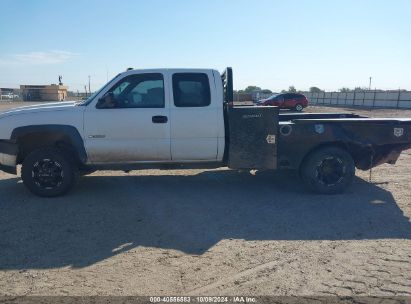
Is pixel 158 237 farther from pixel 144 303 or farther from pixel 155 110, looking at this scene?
pixel 155 110

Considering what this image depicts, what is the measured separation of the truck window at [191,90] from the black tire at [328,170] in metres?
2.06

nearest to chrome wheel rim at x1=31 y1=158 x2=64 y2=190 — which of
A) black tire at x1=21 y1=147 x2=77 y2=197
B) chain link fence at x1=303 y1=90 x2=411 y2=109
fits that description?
black tire at x1=21 y1=147 x2=77 y2=197

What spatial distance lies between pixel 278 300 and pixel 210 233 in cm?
168

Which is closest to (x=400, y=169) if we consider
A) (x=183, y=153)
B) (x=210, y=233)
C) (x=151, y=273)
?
(x=183, y=153)

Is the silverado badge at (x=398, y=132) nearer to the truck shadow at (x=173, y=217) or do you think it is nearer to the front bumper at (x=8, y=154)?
the truck shadow at (x=173, y=217)

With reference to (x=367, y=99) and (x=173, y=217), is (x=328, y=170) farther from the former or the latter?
(x=367, y=99)

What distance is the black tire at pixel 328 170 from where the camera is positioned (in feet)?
21.7

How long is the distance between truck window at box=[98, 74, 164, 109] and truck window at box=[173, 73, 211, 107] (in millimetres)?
252

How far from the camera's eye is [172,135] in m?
6.40

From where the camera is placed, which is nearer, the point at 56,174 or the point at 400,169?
the point at 56,174

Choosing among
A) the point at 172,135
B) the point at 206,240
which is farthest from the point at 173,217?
the point at 172,135

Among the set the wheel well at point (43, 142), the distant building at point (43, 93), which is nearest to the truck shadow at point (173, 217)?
the wheel well at point (43, 142)

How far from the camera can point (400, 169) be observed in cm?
888

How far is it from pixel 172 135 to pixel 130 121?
0.71 metres
